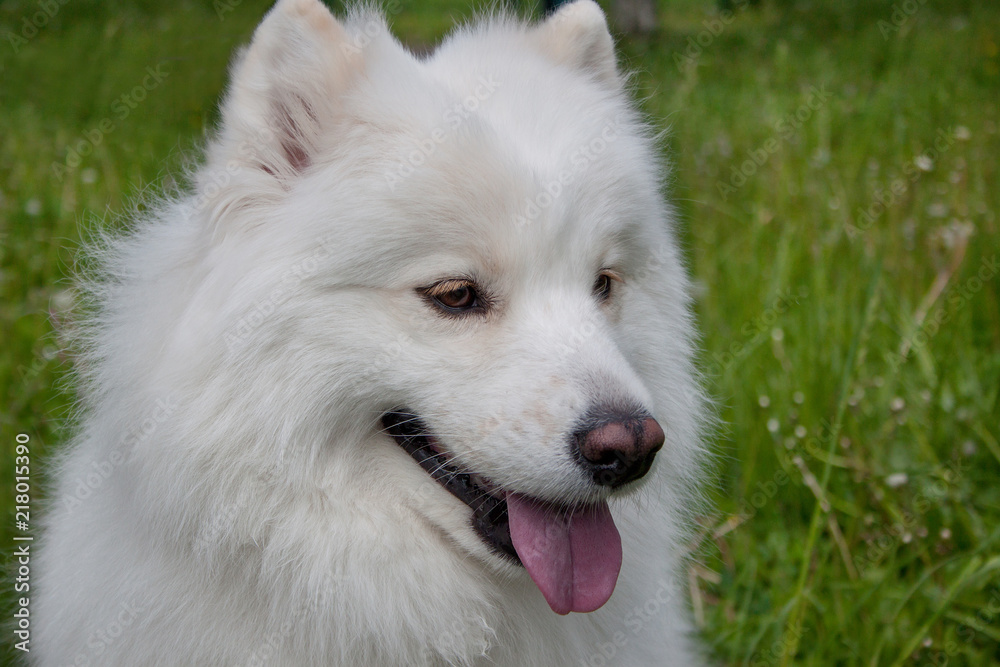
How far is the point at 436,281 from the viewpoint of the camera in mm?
2162

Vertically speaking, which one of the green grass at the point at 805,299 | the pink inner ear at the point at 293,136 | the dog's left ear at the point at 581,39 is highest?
the pink inner ear at the point at 293,136

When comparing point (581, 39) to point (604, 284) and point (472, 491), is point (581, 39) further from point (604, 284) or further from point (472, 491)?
point (472, 491)

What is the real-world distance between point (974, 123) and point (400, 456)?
6.29m

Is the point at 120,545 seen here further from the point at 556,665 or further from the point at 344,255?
the point at 556,665

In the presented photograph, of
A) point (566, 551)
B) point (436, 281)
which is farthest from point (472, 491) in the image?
point (436, 281)

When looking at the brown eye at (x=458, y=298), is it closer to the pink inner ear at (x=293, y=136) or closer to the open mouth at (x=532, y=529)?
the open mouth at (x=532, y=529)

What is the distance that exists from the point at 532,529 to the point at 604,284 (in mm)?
816

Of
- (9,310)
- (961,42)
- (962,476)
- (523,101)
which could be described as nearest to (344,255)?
(523,101)

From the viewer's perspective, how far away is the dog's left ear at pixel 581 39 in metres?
2.70

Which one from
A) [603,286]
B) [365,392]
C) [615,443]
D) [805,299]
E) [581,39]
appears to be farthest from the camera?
[805,299]

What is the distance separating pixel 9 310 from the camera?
Result: 4.50m

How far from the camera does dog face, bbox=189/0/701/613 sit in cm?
207

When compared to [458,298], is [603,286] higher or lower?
lower

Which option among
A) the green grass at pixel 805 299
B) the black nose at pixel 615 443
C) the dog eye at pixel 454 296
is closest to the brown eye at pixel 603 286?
the dog eye at pixel 454 296
